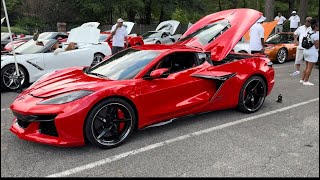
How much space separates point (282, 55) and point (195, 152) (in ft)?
28.4

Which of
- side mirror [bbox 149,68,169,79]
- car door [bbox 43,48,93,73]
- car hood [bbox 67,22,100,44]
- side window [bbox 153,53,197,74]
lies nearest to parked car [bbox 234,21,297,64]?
car hood [bbox 67,22,100,44]

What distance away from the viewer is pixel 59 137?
354 cm

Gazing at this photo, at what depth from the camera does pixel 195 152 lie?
12.3 feet

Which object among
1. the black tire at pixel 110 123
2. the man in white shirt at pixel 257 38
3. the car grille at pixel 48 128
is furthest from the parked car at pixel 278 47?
the car grille at pixel 48 128

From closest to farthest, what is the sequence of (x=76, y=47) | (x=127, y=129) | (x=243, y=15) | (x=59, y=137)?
(x=59, y=137)
(x=127, y=129)
(x=243, y=15)
(x=76, y=47)

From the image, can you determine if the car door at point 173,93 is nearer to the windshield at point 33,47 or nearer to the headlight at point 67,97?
the headlight at point 67,97

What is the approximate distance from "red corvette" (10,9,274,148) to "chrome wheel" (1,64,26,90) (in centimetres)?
282

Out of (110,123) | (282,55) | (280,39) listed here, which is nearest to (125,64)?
(110,123)

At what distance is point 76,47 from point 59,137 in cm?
523

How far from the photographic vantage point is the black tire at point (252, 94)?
5.17m

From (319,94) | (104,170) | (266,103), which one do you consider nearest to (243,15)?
(266,103)

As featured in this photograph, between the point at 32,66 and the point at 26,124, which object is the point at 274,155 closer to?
the point at 26,124

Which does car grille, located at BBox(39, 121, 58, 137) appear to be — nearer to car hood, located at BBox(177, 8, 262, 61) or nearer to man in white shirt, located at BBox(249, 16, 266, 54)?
car hood, located at BBox(177, 8, 262, 61)

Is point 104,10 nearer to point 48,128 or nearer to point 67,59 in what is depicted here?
point 67,59
